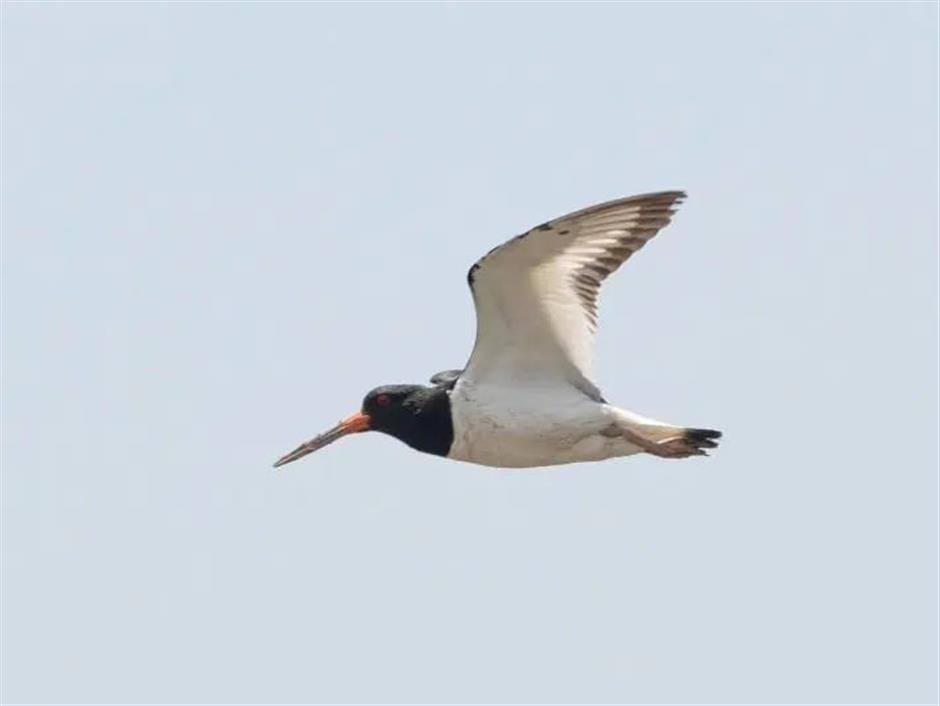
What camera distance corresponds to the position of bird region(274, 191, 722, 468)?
70.9 feet

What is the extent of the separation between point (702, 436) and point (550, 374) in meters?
1.24

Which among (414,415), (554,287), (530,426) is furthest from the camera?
(414,415)

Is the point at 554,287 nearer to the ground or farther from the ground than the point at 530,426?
farther from the ground

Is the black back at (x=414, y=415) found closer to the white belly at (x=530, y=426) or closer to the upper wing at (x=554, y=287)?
the white belly at (x=530, y=426)

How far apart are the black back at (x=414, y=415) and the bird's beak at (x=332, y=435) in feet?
0.31

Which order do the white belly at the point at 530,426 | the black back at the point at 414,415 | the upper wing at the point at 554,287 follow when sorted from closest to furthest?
the upper wing at the point at 554,287 < the white belly at the point at 530,426 < the black back at the point at 414,415

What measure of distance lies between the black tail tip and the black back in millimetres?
1796

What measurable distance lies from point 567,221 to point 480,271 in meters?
0.73

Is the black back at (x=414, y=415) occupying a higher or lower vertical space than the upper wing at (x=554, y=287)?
lower

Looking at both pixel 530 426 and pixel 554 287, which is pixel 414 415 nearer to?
pixel 530 426

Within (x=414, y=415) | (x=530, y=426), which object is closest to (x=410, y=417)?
(x=414, y=415)

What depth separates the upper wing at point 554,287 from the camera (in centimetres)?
2136

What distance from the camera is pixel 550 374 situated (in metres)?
22.1

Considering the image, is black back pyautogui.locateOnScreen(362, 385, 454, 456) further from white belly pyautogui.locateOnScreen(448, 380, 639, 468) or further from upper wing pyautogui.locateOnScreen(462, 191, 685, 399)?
upper wing pyautogui.locateOnScreen(462, 191, 685, 399)
